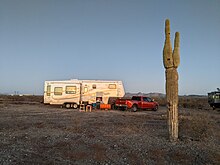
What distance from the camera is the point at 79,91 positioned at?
76.6 ft

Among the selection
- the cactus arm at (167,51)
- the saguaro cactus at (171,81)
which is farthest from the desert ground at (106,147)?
the cactus arm at (167,51)

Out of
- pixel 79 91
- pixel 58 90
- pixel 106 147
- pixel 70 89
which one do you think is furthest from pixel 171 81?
pixel 58 90

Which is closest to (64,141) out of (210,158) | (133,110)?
(210,158)

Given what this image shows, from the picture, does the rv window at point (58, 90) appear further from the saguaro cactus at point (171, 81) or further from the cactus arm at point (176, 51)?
the cactus arm at point (176, 51)

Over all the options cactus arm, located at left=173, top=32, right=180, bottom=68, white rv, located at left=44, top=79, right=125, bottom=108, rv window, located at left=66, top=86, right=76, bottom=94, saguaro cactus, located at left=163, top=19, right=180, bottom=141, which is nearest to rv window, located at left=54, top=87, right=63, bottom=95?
white rv, located at left=44, top=79, right=125, bottom=108

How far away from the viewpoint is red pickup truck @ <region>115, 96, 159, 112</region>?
21391mm

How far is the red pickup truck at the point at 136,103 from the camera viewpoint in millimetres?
21391

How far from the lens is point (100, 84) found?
23.6 meters

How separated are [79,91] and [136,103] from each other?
6.36 meters

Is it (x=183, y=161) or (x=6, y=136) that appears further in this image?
(x=6, y=136)

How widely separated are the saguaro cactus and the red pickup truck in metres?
13.0

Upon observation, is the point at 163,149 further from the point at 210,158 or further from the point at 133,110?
the point at 133,110

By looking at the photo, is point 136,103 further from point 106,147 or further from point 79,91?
point 106,147

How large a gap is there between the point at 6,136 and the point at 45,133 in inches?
59.6
